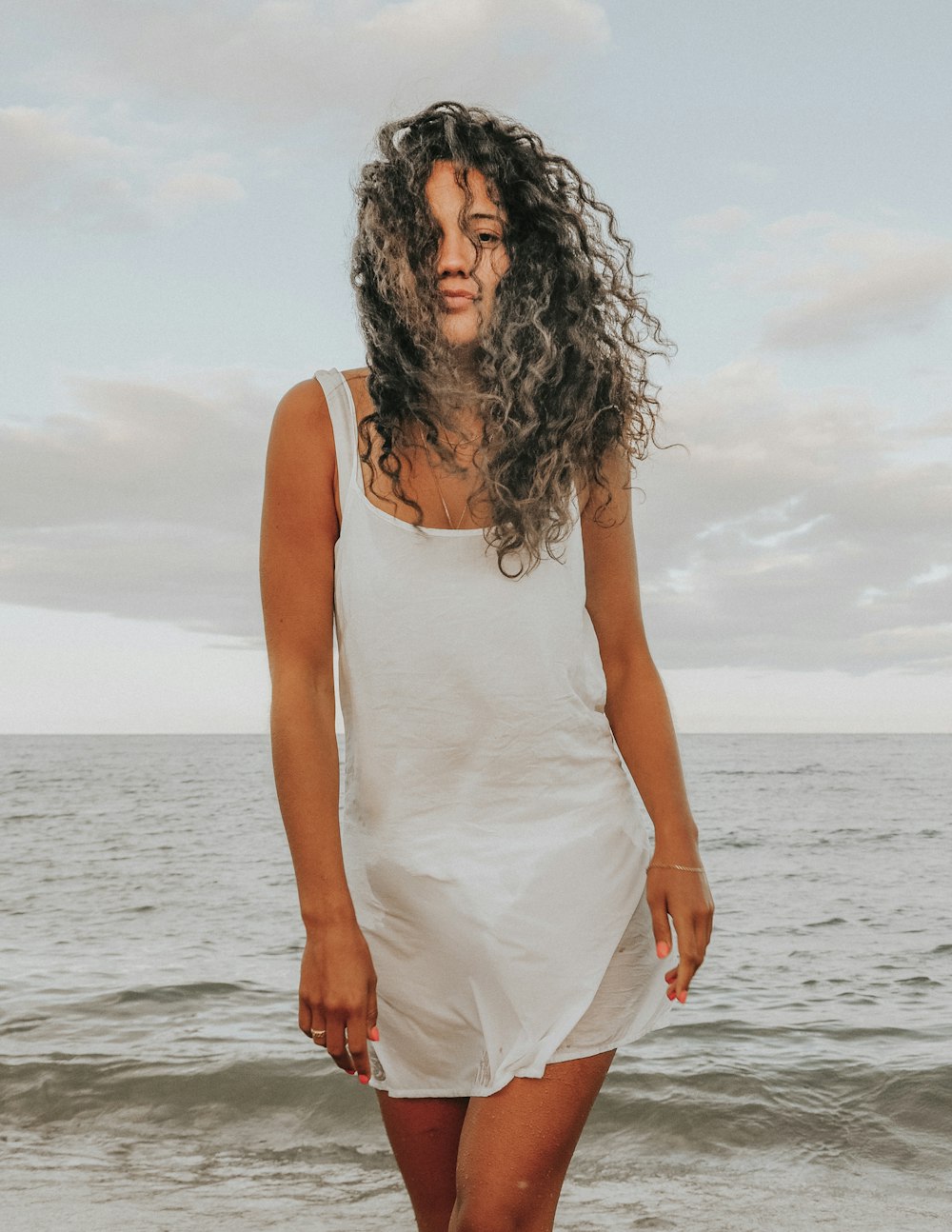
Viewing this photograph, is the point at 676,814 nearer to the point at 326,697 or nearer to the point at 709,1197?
the point at 326,697

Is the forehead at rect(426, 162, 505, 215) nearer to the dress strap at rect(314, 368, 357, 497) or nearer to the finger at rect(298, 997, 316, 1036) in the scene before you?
the dress strap at rect(314, 368, 357, 497)

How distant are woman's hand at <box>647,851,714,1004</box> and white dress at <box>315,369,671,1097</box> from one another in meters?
0.06

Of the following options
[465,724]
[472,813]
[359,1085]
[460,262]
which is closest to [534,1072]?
[472,813]

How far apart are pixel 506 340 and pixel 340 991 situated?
1.05 metres

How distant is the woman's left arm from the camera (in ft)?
6.32

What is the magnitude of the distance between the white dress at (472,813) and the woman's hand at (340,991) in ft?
0.45

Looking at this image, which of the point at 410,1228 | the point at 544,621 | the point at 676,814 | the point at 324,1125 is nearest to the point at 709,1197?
the point at 410,1228

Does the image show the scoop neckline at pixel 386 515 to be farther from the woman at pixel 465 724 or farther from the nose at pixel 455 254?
the nose at pixel 455 254

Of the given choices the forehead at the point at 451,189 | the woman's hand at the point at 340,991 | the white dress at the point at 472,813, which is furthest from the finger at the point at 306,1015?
the forehead at the point at 451,189

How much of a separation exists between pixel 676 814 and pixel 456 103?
4.16ft

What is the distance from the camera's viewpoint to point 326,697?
1.86m

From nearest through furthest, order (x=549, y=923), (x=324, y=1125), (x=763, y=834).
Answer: (x=549, y=923) → (x=324, y=1125) → (x=763, y=834)

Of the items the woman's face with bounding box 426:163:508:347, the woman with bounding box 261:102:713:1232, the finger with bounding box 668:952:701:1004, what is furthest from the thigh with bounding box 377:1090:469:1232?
the woman's face with bounding box 426:163:508:347

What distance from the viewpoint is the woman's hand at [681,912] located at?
1.91 m
